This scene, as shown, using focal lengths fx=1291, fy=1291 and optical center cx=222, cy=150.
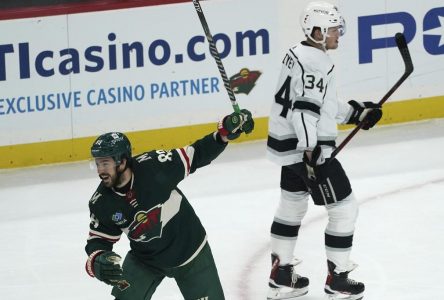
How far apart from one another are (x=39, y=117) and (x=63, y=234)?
1.35 m

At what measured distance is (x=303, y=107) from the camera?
5.58 meters

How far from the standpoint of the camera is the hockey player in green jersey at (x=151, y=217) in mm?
4637

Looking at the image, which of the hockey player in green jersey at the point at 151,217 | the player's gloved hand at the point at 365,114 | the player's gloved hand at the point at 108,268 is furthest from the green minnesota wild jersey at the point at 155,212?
the player's gloved hand at the point at 365,114

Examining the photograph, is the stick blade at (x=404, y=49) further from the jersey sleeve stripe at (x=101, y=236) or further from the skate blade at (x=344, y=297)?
the jersey sleeve stripe at (x=101, y=236)

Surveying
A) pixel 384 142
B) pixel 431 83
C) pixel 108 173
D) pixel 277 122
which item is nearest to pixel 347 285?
pixel 277 122

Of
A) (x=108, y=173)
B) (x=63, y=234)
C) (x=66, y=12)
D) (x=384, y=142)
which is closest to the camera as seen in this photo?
(x=108, y=173)

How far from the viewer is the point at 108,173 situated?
15.0ft

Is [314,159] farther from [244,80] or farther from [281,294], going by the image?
[244,80]

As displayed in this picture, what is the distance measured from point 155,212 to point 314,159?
1.07m

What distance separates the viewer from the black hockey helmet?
456cm

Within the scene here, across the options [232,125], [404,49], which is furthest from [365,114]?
[232,125]

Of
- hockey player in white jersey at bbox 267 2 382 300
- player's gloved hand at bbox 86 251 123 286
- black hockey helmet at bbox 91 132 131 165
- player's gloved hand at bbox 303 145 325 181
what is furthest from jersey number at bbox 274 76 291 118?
player's gloved hand at bbox 86 251 123 286

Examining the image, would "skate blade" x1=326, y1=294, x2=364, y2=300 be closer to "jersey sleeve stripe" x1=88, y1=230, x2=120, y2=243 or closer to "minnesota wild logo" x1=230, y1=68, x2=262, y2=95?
"jersey sleeve stripe" x1=88, y1=230, x2=120, y2=243

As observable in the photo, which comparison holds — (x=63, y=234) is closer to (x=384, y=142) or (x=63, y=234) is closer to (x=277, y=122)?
(x=277, y=122)
